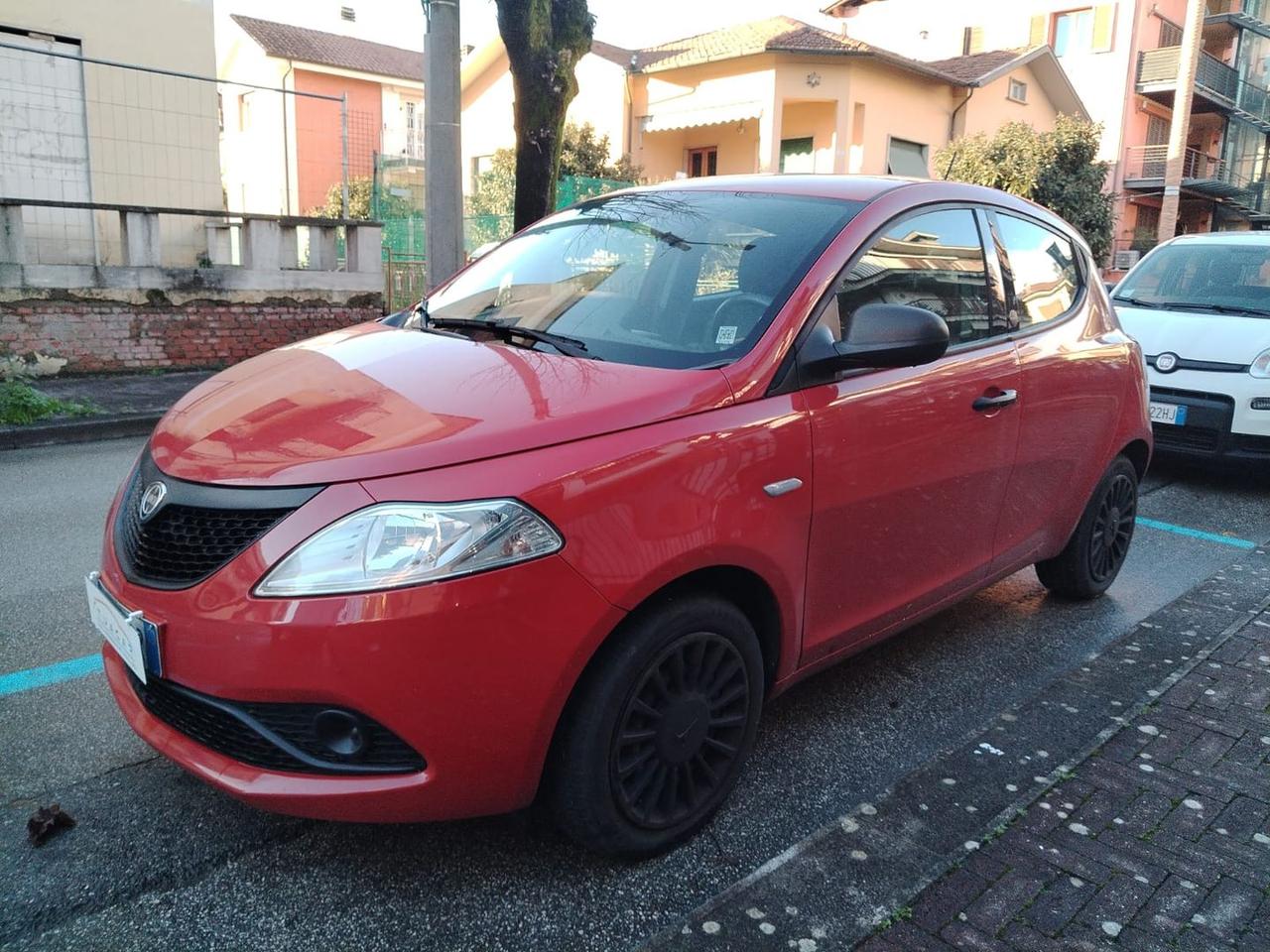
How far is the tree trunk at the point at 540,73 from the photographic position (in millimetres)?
10141

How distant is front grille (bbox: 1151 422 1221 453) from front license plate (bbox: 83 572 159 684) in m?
6.33

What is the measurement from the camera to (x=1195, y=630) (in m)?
4.24

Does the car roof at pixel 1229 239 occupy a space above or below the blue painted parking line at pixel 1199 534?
above

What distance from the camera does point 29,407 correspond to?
26.0 feet

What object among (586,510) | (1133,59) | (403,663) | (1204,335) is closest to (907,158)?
(1133,59)

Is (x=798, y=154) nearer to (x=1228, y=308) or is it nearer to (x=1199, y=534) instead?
(x=1228, y=308)

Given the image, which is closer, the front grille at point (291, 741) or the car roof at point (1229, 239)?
the front grille at point (291, 741)

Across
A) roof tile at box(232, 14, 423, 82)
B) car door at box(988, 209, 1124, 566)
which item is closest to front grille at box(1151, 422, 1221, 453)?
car door at box(988, 209, 1124, 566)

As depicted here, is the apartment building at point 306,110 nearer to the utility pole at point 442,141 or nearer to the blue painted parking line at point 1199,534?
the utility pole at point 442,141

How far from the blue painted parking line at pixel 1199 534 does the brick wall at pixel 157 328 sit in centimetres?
853

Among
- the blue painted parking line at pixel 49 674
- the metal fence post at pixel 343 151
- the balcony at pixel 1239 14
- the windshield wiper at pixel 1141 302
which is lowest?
the blue painted parking line at pixel 49 674

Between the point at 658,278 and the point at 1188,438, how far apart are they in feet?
17.1

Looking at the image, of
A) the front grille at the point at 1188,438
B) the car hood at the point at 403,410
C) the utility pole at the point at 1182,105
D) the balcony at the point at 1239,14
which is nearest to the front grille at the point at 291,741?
the car hood at the point at 403,410

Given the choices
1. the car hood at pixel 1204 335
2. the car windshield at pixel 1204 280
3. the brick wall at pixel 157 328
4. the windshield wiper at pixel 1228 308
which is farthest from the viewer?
the brick wall at pixel 157 328
